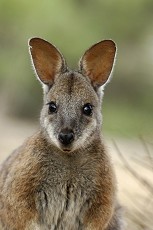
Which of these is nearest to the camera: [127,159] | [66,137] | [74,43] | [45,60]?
[66,137]

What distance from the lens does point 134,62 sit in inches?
951

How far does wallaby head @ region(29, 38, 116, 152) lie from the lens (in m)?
8.23

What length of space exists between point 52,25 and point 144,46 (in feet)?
8.18

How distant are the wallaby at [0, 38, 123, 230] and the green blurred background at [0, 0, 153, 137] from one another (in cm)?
1160

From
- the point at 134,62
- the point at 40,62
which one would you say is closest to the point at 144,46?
the point at 134,62

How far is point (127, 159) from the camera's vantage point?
43.4 feet

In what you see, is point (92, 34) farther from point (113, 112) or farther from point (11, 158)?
point (11, 158)

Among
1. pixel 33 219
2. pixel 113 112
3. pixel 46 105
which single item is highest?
pixel 46 105

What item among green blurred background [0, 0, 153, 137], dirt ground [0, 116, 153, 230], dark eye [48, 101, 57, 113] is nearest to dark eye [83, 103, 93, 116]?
dark eye [48, 101, 57, 113]

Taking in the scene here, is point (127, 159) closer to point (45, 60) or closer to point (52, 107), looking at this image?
point (45, 60)

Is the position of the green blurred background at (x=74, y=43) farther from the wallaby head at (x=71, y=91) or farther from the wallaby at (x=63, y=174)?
the wallaby at (x=63, y=174)

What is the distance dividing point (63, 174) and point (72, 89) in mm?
671

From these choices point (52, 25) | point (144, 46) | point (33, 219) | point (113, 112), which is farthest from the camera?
point (144, 46)

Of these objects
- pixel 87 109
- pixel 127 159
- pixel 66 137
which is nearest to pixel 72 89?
pixel 87 109
